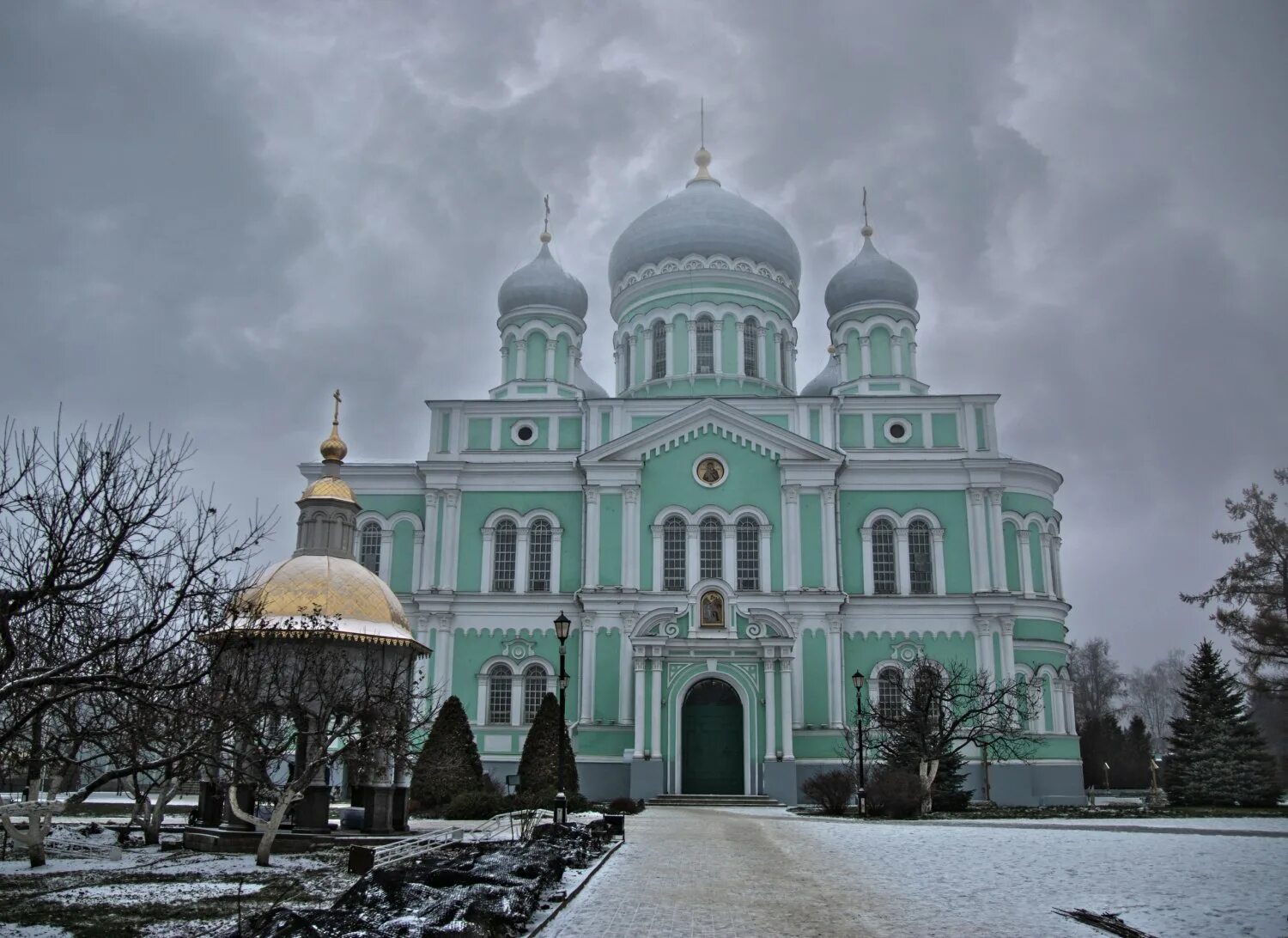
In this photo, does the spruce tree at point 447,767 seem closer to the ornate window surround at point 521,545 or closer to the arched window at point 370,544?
the ornate window surround at point 521,545

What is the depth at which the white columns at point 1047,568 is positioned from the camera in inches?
1399

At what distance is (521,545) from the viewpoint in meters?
35.3

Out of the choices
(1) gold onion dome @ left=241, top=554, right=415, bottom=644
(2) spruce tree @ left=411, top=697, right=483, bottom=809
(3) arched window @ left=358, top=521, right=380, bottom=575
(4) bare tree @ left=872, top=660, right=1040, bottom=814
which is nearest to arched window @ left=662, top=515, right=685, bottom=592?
(4) bare tree @ left=872, top=660, right=1040, bottom=814

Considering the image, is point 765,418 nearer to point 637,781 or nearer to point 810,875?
point 637,781

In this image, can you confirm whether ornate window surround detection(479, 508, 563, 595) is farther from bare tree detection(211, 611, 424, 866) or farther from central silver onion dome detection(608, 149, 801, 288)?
bare tree detection(211, 611, 424, 866)

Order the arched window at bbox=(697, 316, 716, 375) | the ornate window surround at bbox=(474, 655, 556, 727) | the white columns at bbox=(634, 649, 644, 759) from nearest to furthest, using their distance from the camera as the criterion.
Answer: the white columns at bbox=(634, 649, 644, 759), the ornate window surround at bbox=(474, 655, 556, 727), the arched window at bbox=(697, 316, 716, 375)

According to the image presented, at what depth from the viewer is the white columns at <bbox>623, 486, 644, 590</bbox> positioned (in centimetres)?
3366

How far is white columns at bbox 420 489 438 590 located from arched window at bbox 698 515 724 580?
309 inches

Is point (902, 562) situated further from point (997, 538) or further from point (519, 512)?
point (519, 512)

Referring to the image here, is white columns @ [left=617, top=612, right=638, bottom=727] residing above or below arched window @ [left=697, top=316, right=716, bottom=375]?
below

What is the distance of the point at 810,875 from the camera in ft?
41.4

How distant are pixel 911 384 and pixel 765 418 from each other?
5320mm

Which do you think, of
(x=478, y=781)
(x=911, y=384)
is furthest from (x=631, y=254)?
(x=478, y=781)

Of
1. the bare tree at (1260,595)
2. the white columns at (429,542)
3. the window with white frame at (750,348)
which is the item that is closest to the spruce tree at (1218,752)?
the bare tree at (1260,595)
